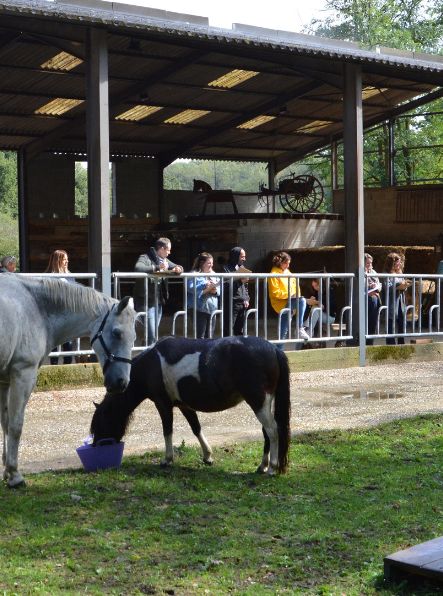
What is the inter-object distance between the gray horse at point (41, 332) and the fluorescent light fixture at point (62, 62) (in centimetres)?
887

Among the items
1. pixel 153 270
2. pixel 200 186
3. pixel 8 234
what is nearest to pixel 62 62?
pixel 153 270

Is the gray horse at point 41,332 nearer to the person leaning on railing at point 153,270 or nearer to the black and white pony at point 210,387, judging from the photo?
the black and white pony at point 210,387

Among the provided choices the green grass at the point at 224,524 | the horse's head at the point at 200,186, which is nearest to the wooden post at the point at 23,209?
the horse's head at the point at 200,186

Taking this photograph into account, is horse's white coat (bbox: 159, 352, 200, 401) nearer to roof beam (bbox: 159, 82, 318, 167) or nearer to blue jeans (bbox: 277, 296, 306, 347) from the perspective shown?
blue jeans (bbox: 277, 296, 306, 347)

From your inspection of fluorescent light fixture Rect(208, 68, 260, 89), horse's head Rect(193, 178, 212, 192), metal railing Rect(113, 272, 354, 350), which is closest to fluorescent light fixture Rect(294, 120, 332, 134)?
horse's head Rect(193, 178, 212, 192)

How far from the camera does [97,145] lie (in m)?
11.4

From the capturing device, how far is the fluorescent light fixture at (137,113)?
61.0 feet

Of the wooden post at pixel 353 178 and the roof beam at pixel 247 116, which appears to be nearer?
the wooden post at pixel 353 178

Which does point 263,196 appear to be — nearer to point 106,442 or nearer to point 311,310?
point 311,310

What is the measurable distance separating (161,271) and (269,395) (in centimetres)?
450

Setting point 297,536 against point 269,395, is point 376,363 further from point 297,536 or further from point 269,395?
point 297,536

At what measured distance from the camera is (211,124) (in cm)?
2047

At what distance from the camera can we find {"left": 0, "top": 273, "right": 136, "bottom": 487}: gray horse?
6355 millimetres

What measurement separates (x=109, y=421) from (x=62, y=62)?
31.4 ft
